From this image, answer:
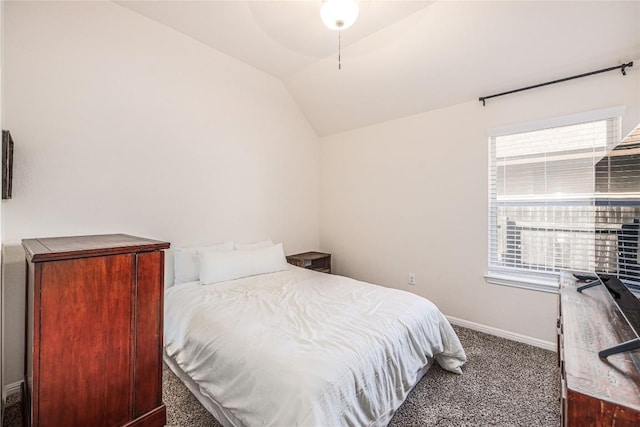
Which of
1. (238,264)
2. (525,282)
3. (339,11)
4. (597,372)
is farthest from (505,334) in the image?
(339,11)

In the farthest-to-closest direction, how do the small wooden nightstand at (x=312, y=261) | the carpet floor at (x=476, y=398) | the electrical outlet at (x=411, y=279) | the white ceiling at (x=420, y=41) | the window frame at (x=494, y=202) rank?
the small wooden nightstand at (x=312, y=261) < the electrical outlet at (x=411, y=279) < the window frame at (x=494, y=202) < the white ceiling at (x=420, y=41) < the carpet floor at (x=476, y=398)

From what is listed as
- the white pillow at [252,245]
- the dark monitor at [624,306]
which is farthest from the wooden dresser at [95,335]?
the dark monitor at [624,306]

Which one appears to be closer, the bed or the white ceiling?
the bed

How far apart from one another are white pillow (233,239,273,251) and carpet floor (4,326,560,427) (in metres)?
1.28

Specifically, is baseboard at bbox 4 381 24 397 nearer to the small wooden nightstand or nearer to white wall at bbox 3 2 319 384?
white wall at bbox 3 2 319 384

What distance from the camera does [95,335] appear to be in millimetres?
1308

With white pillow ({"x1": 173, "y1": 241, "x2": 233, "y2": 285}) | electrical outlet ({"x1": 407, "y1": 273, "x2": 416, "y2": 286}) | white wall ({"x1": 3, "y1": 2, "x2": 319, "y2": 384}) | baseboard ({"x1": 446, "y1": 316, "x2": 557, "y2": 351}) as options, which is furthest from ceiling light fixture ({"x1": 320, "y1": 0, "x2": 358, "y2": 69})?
baseboard ({"x1": 446, "y1": 316, "x2": 557, "y2": 351})

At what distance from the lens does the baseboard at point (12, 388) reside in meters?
1.83

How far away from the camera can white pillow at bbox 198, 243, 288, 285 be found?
2.49 meters

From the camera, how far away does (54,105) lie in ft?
6.53

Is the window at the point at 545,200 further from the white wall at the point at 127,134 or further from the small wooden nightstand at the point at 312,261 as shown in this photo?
the white wall at the point at 127,134

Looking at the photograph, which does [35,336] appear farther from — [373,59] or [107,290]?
[373,59]

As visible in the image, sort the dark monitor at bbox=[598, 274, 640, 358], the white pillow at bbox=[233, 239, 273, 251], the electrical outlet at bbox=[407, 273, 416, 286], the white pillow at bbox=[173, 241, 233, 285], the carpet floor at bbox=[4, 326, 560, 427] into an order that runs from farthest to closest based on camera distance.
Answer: the electrical outlet at bbox=[407, 273, 416, 286], the white pillow at bbox=[233, 239, 273, 251], the white pillow at bbox=[173, 241, 233, 285], the carpet floor at bbox=[4, 326, 560, 427], the dark monitor at bbox=[598, 274, 640, 358]

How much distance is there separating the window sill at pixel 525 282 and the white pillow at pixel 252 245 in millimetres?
2376
